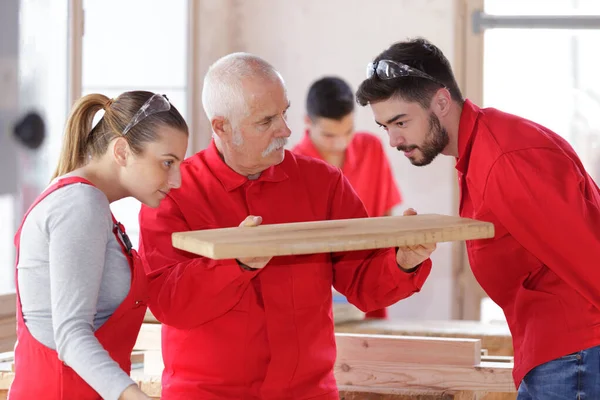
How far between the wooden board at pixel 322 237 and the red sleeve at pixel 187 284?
0.82ft

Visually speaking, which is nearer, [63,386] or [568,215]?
[63,386]

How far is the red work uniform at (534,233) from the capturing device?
6.97ft

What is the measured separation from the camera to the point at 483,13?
229 inches

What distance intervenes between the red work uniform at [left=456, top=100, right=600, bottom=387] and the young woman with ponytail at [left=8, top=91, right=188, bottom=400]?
73cm

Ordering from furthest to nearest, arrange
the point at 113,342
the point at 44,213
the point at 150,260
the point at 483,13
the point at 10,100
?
the point at 483,13
the point at 10,100
the point at 150,260
the point at 113,342
the point at 44,213

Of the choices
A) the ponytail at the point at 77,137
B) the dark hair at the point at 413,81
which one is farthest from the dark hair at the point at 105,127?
the dark hair at the point at 413,81

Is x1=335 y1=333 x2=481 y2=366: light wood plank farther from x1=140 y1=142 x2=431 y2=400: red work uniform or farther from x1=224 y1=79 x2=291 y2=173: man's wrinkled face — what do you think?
x1=224 y1=79 x2=291 y2=173: man's wrinkled face

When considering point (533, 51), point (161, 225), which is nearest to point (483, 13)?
point (533, 51)

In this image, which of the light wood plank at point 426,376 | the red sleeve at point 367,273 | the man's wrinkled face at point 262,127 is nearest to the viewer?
the red sleeve at point 367,273

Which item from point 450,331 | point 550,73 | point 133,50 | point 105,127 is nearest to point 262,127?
point 105,127

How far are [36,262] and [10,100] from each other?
6.09 ft

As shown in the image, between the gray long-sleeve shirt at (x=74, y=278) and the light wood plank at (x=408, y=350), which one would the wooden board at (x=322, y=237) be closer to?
the gray long-sleeve shirt at (x=74, y=278)

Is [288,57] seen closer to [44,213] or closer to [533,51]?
[533,51]

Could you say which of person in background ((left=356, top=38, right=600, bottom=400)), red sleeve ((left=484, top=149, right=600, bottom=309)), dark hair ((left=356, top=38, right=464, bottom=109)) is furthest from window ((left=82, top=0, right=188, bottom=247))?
red sleeve ((left=484, top=149, right=600, bottom=309))
